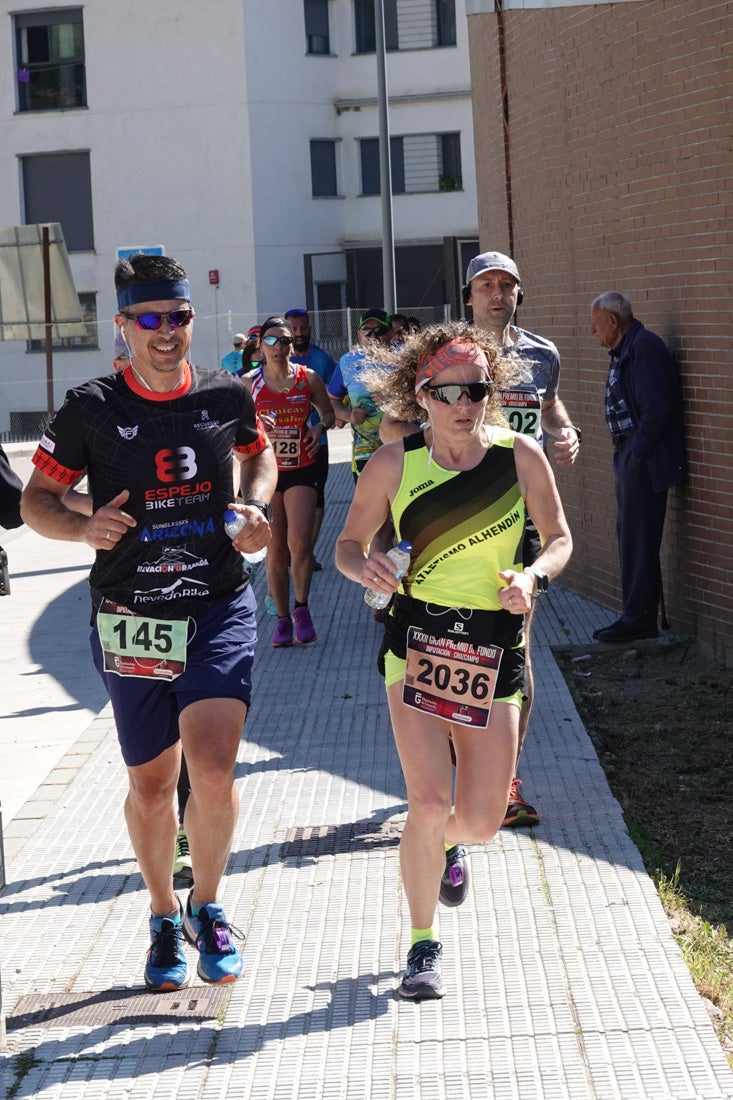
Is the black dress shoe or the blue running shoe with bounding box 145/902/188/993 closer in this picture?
the blue running shoe with bounding box 145/902/188/993

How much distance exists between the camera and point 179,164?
133 ft

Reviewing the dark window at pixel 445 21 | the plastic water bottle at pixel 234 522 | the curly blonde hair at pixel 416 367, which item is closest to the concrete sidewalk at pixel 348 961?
the plastic water bottle at pixel 234 522

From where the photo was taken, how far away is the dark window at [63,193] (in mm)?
42156

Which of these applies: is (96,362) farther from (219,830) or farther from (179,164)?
(219,830)

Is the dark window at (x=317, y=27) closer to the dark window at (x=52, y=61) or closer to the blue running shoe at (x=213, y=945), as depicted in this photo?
the dark window at (x=52, y=61)

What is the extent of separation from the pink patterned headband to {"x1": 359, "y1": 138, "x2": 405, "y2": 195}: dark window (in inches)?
1560

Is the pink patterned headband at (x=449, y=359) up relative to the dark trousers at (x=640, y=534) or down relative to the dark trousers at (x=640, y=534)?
up

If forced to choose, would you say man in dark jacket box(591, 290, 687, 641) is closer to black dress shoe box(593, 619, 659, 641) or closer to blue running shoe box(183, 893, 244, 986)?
black dress shoe box(593, 619, 659, 641)

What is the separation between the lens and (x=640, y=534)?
9836mm

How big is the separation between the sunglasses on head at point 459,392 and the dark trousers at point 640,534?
5093 millimetres

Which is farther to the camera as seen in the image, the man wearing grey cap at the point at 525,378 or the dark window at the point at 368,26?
the dark window at the point at 368,26

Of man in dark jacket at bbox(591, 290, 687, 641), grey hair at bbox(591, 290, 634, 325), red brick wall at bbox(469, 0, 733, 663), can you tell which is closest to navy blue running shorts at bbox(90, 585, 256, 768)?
red brick wall at bbox(469, 0, 733, 663)

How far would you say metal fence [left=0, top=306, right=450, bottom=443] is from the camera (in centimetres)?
3978

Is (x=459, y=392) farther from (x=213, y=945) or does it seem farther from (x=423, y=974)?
(x=213, y=945)
